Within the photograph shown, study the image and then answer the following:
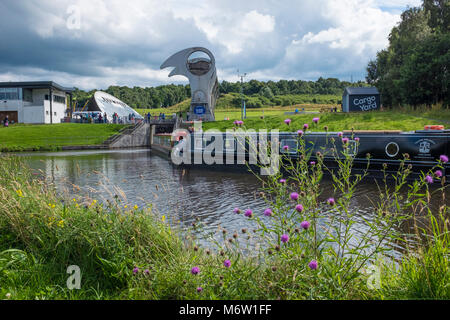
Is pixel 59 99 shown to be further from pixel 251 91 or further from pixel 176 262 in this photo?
pixel 251 91

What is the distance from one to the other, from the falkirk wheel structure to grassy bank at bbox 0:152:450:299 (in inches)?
1701

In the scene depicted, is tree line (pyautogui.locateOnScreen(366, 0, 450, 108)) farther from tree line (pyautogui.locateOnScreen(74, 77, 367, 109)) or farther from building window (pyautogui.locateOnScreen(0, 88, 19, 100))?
tree line (pyautogui.locateOnScreen(74, 77, 367, 109))

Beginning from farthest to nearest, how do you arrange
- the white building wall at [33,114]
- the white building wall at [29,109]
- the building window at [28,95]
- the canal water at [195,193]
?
the building window at [28,95] < the white building wall at [33,114] < the white building wall at [29,109] < the canal water at [195,193]

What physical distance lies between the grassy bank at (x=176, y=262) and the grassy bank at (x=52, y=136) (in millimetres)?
33193

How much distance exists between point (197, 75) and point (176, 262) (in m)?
46.0

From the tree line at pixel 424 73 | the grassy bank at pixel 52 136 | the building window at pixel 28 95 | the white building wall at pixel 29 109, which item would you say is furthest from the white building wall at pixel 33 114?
the tree line at pixel 424 73

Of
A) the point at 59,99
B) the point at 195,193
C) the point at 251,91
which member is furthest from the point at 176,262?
the point at 251,91

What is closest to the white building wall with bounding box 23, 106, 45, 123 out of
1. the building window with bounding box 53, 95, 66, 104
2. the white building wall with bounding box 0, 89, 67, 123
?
the white building wall with bounding box 0, 89, 67, 123

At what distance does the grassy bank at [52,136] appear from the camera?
1378 inches

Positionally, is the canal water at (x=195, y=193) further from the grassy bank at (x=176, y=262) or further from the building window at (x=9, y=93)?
the building window at (x=9, y=93)

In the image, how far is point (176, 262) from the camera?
4191 millimetres

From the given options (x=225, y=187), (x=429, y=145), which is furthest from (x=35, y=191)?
(x=429, y=145)

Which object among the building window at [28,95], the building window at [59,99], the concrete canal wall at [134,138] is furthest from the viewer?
the building window at [59,99]
